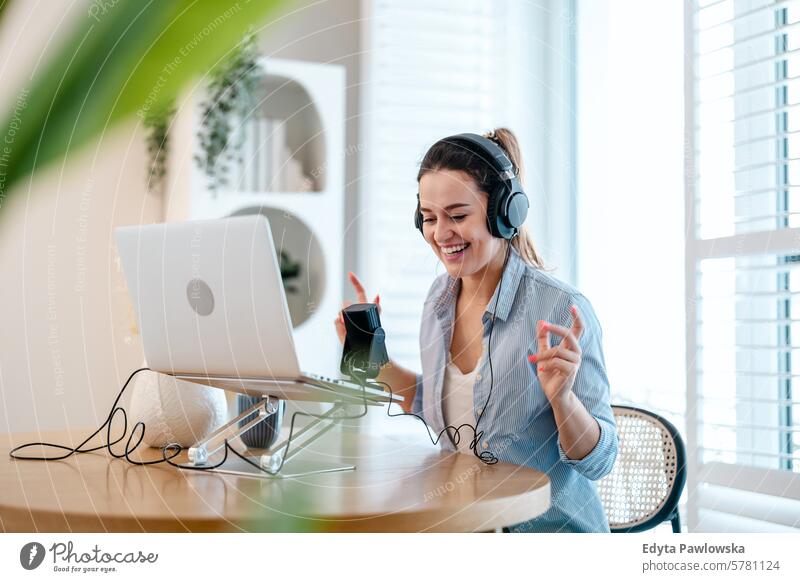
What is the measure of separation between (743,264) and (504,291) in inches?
20.1

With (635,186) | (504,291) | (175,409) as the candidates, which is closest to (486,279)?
(504,291)

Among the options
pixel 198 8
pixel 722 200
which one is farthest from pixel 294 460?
pixel 722 200

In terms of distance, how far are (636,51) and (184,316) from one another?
1.45 metres

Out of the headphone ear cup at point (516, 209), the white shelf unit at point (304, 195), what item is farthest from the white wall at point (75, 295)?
the headphone ear cup at point (516, 209)

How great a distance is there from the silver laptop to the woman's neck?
42 cm

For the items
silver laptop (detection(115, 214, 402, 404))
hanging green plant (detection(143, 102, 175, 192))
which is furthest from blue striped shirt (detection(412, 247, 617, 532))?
hanging green plant (detection(143, 102, 175, 192))

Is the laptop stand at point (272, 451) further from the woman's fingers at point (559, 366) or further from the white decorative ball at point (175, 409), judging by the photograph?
the woman's fingers at point (559, 366)

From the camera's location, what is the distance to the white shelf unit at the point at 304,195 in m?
2.23

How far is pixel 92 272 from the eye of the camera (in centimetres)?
241

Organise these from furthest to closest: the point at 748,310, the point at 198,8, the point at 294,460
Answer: the point at 748,310 → the point at 294,460 → the point at 198,8

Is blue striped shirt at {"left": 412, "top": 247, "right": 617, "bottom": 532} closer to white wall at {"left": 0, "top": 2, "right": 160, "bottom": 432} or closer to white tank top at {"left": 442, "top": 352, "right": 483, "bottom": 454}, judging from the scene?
white tank top at {"left": 442, "top": 352, "right": 483, "bottom": 454}

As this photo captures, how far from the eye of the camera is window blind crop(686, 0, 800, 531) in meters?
1.45

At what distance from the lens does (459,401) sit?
1.42m
